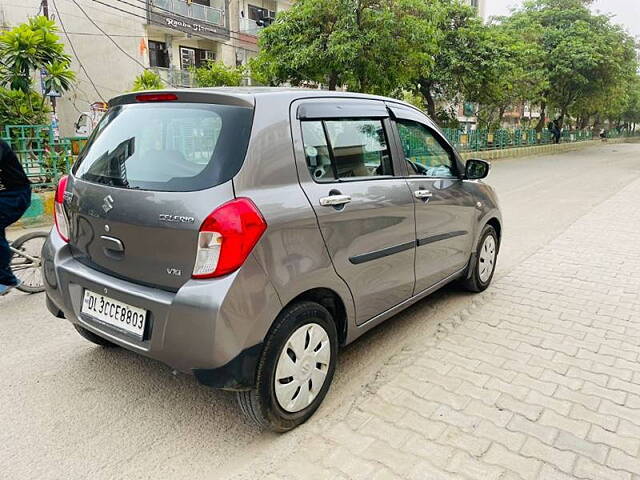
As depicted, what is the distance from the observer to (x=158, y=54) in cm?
2389

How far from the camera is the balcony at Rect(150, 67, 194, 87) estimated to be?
23.1 m

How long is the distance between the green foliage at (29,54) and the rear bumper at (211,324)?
7834 millimetres

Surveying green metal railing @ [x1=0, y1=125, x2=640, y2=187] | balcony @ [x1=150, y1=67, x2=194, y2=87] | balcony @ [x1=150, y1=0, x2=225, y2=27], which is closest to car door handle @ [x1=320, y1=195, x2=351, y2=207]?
green metal railing @ [x1=0, y1=125, x2=640, y2=187]

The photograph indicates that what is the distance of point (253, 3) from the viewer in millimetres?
27125

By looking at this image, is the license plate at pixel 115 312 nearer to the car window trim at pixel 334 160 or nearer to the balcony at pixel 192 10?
the car window trim at pixel 334 160

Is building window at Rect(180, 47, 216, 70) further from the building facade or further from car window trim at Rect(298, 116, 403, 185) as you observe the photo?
car window trim at Rect(298, 116, 403, 185)

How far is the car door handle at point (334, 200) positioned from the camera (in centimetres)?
261

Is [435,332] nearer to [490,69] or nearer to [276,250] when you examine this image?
[276,250]

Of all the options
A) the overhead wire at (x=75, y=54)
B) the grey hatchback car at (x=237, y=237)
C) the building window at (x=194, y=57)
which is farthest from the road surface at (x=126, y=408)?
the building window at (x=194, y=57)

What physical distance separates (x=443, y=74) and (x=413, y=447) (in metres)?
18.5

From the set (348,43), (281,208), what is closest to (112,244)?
(281,208)

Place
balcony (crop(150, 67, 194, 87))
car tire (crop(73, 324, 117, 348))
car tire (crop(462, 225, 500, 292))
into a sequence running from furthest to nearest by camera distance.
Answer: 1. balcony (crop(150, 67, 194, 87))
2. car tire (crop(462, 225, 500, 292))
3. car tire (crop(73, 324, 117, 348))

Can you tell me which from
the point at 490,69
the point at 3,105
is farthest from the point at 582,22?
the point at 3,105

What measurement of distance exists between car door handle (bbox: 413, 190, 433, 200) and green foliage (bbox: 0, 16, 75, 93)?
7.85 m
